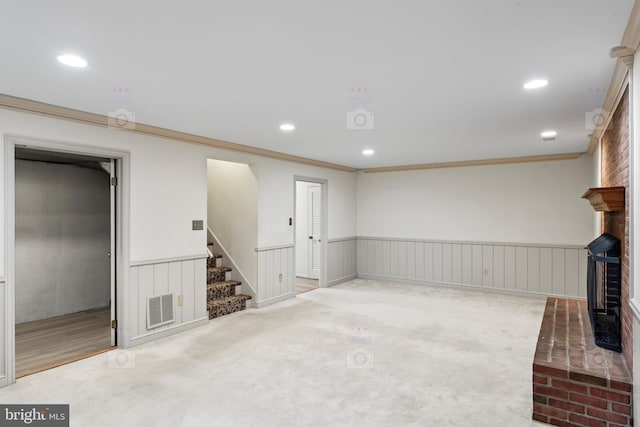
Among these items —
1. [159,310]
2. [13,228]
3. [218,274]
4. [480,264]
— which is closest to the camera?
[13,228]

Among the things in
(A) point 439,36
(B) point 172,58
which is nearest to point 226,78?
(B) point 172,58

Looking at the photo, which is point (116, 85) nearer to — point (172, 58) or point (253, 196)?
point (172, 58)

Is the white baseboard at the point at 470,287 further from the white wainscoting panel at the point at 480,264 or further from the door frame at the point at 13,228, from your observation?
the door frame at the point at 13,228

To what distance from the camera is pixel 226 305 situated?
16.4 feet

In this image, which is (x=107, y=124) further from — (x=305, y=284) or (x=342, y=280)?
(x=342, y=280)

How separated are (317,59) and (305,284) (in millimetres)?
5450

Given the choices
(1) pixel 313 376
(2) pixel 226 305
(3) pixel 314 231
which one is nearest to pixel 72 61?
(1) pixel 313 376

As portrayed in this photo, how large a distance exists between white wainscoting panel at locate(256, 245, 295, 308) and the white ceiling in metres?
2.31

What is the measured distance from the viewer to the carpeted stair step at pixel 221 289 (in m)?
5.07

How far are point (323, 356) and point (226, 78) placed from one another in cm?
259

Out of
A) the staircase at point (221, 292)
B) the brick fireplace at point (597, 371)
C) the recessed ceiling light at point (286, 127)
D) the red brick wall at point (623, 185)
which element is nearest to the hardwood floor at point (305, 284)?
the staircase at point (221, 292)

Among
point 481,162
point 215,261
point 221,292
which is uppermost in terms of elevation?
point 481,162

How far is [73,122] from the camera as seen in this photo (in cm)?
339

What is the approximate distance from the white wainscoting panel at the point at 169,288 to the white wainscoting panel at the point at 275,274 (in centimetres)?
99
